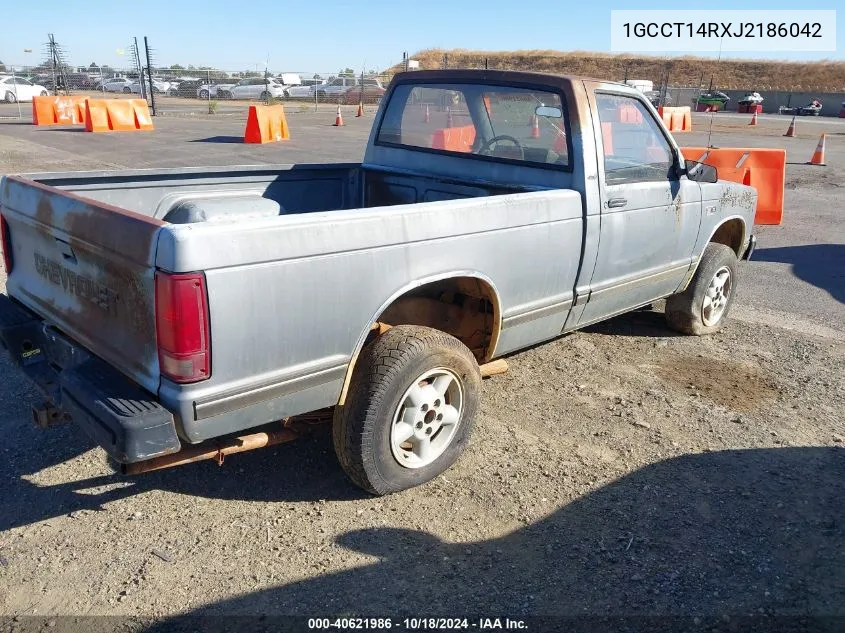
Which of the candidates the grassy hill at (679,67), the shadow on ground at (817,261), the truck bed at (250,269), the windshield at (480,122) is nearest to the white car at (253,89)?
the grassy hill at (679,67)

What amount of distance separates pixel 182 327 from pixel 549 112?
103 inches

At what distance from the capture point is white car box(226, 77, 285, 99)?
40.2m

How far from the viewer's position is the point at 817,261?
8078 mm

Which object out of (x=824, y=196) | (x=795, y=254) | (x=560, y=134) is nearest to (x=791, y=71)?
(x=824, y=196)

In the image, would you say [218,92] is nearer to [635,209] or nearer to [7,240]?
[7,240]

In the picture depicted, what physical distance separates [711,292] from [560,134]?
2.20 m

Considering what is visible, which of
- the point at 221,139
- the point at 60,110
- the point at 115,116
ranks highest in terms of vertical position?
the point at 60,110

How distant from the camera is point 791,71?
2672 inches

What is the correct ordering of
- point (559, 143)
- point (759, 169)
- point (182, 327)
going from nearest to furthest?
point (182, 327)
point (559, 143)
point (759, 169)

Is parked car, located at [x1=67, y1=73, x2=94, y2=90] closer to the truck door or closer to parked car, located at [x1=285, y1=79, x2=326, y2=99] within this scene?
parked car, located at [x1=285, y1=79, x2=326, y2=99]

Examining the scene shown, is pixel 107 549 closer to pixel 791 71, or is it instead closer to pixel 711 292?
pixel 711 292

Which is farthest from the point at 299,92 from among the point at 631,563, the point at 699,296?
the point at 631,563

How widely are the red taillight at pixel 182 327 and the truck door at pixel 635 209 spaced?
8.08 ft

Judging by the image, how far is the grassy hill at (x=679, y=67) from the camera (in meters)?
65.1
